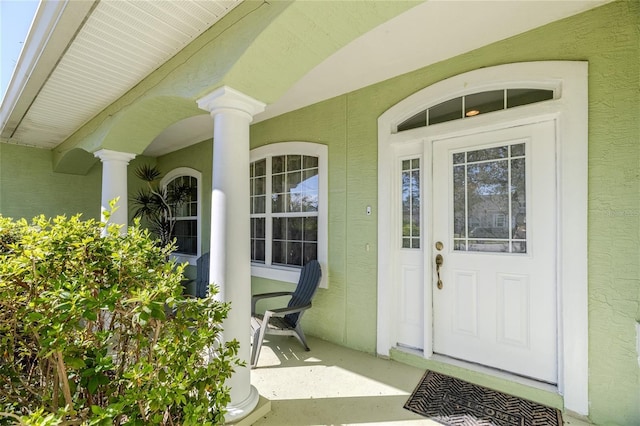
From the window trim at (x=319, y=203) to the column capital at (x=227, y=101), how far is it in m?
1.46

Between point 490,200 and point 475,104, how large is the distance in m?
0.87

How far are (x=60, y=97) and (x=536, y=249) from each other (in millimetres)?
4933

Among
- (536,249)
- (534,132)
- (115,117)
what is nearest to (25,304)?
(115,117)

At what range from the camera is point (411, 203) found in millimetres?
3051

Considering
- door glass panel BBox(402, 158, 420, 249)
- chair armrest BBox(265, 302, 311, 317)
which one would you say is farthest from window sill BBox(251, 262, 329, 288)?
door glass panel BBox(402, 158, 420, 249)

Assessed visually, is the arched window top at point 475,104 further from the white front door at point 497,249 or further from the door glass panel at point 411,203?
the door glass panel at point 411,203

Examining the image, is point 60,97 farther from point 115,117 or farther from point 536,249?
point 536,249

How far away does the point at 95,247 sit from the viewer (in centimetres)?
131

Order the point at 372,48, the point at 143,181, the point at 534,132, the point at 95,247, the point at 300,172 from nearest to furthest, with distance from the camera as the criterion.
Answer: the point at 95,247 → the point at 534,132 → the point at 372,48 → the point at 300,172 → the point at 143,181

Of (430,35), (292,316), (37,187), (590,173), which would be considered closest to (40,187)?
(37,187)

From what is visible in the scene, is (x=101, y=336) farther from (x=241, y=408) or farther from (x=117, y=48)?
(x=117, y=48)

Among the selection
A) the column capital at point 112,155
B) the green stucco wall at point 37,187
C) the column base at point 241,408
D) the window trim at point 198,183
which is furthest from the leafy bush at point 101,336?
the green stucco wall at point 37,187

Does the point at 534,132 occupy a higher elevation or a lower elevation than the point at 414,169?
higher

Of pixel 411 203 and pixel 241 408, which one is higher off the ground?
pixel 411 203
